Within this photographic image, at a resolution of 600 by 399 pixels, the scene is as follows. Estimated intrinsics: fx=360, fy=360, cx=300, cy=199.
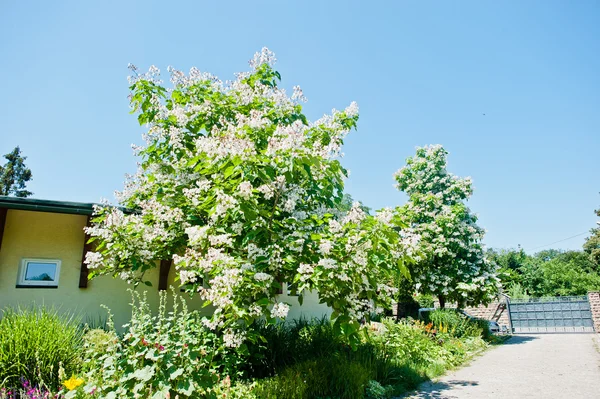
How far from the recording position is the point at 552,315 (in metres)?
21.9

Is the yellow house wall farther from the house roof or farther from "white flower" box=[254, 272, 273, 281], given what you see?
"white flower" box=[254, 272, 273, 281]

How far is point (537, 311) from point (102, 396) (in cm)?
2543

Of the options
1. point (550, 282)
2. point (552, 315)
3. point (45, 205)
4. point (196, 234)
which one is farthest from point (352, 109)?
point (550, 282)

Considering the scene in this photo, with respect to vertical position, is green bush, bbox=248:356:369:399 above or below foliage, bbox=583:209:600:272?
below

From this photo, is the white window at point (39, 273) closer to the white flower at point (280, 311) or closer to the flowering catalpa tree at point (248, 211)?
the flowering catalpa tree at point (248, 211)

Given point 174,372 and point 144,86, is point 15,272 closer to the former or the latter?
point 144,86

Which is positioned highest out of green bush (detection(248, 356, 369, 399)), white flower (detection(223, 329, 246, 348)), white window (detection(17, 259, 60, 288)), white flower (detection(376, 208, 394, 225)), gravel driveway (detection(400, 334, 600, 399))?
white flower (detection(376, 208, 394, 225))

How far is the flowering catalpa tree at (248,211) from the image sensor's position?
4.50 m

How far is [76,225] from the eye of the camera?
7.94 meters

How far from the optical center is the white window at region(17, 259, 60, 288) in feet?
24.1

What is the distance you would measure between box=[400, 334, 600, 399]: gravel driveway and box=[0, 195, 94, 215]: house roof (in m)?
7.17

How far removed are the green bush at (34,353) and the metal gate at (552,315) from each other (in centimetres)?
2433

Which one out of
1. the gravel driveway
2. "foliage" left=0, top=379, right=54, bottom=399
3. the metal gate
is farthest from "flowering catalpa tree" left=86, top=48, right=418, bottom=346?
the metal gate

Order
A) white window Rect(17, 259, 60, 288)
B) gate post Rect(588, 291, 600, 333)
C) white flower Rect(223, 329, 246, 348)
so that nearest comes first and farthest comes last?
white flower Rect(223, 329, 246, 348)
white window Rect(17, 259, 60, 288)
gate post Rect(588, 291, 600, 333)
